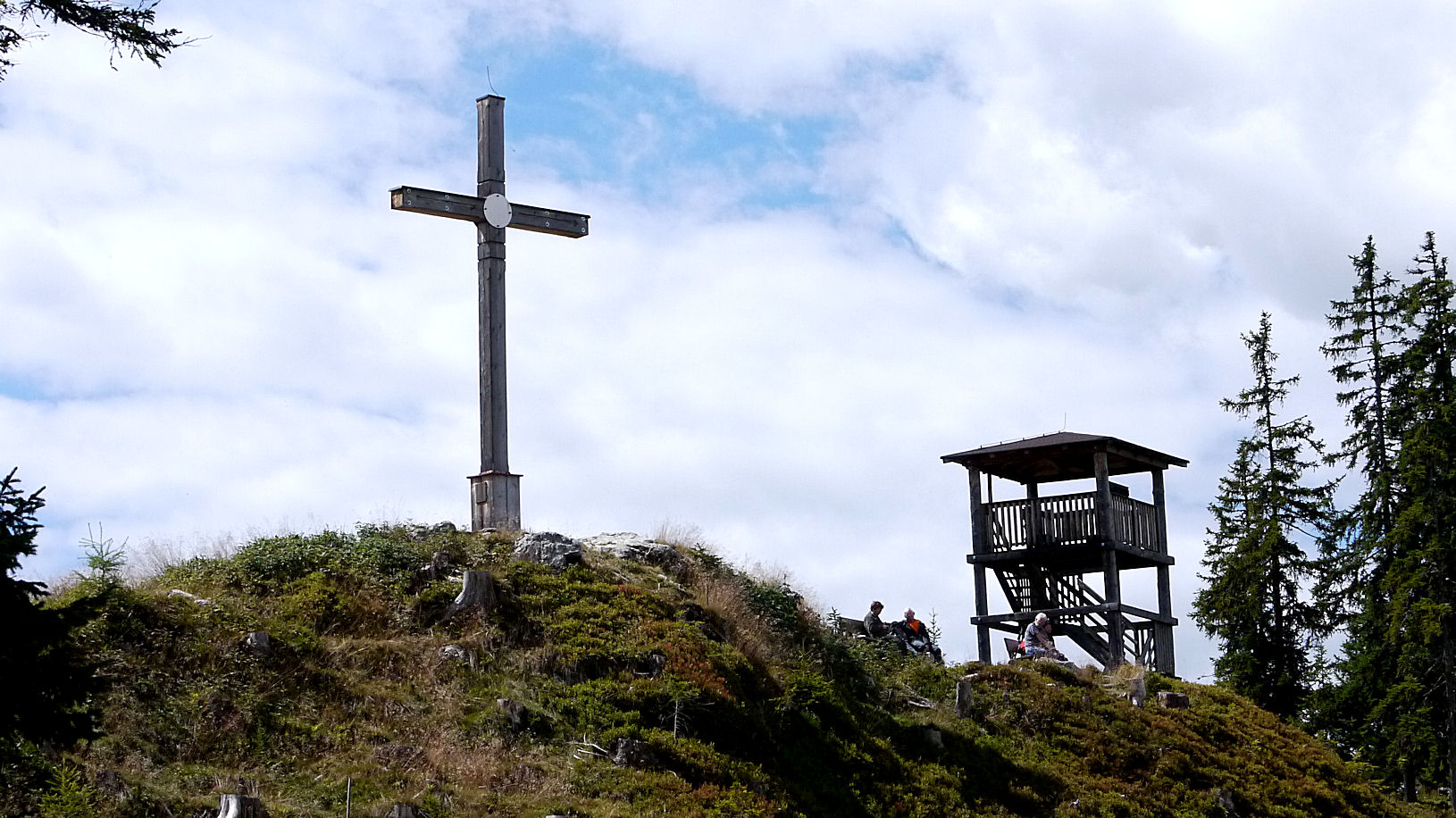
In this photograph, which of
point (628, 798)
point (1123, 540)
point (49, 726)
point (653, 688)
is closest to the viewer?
point (49, 726)

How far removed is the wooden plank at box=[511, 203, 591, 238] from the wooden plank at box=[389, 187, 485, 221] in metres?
0.58

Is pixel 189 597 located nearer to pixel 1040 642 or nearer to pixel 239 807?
pixel 239 807

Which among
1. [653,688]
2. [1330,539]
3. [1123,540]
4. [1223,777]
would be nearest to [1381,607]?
[1330,539]

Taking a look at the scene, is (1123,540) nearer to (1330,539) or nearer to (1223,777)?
(1223,777)

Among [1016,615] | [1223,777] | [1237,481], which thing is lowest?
[1223,777]

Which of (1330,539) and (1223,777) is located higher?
(1330,539)

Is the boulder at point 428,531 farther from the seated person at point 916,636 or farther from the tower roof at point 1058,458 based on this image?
the tower roof at point 1058,458

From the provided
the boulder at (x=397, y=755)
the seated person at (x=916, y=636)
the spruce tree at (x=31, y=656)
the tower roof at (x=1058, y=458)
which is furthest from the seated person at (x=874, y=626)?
the spruce tree at (x=31, y=656)

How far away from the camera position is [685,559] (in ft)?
70.1

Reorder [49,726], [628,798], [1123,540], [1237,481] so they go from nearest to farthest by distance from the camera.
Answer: [49,726]
[628,798]
[1123,540]
[1237,481]

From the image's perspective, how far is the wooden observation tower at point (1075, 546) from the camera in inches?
1082

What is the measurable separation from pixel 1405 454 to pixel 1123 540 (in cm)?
1034

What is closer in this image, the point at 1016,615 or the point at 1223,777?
the point at 1223,777

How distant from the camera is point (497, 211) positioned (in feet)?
72.6
